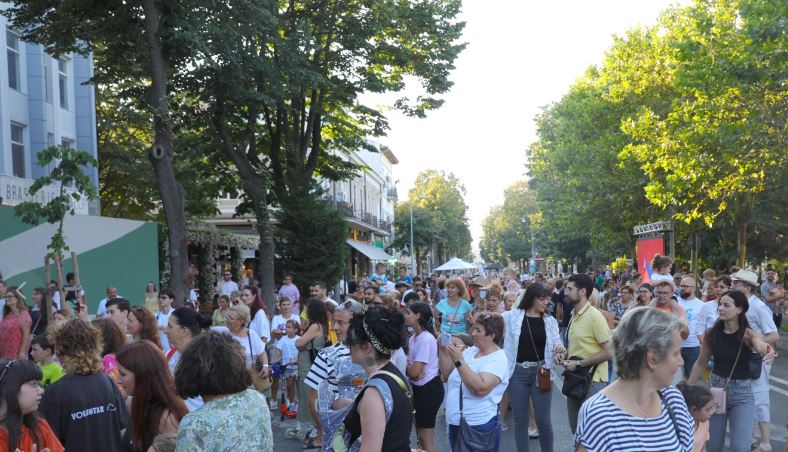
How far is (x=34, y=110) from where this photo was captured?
80.6 feet

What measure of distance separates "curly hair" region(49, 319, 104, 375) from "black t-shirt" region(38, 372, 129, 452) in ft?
0.16

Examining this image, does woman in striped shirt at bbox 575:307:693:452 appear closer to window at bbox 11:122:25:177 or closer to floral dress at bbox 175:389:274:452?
floral dress at bbox 175:389:274:452

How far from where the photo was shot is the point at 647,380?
3207mm

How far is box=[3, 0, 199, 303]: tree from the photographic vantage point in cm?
1708

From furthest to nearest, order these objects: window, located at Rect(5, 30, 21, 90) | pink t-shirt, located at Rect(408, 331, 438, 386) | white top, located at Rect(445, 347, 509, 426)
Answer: window, located at Rect(5, 30, 21, 90) → pink t-shirt, located at Rect(408, 331, 438, 386) → white top, located at Rect(445, 347, 509, 426)

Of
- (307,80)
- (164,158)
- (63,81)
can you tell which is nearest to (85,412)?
(164,158)

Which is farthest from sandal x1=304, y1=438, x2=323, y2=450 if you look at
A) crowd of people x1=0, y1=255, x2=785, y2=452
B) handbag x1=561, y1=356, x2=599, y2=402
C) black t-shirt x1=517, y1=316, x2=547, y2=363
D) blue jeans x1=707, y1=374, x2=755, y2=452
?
blue jeans x1=707, y1=374, x2=755, y2=452

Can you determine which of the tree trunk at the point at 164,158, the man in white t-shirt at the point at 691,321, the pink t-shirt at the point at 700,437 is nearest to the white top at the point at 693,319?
the man in white t-shirt at the point at 691,321

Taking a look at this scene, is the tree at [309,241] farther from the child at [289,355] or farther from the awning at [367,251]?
the awning at [367,251]

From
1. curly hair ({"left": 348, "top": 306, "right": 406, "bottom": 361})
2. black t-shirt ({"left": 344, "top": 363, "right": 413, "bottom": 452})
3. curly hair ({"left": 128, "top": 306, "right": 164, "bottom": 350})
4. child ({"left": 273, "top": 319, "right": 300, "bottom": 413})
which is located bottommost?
child ({"left": 273, "top": 319, "right": 300, "bottom": 413})

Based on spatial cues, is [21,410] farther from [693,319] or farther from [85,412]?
[693,319]

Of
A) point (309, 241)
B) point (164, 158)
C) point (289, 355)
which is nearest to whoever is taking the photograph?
point (289, 355)

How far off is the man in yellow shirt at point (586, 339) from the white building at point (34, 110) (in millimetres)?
16786

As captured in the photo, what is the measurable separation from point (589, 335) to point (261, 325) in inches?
203
